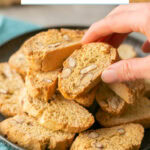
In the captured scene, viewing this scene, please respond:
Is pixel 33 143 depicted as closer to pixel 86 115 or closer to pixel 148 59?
pixel 86 115

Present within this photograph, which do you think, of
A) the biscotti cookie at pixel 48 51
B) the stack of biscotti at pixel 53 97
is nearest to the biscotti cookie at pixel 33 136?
the stack of biscotti at pixel 53 97

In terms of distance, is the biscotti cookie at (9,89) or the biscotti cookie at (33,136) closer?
the biscotti cookie at (33,136)

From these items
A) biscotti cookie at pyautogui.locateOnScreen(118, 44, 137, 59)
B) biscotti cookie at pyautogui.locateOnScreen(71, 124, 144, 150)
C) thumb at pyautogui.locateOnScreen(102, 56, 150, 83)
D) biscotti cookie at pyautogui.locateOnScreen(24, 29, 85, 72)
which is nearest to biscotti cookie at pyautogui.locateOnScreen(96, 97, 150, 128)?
biscotti cookie at pyautogui.locateOnScreen(71, 124, 144, 150)

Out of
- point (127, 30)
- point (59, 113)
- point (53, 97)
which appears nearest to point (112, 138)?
point (59, 113)

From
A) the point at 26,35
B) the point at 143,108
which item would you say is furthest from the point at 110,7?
the point at 143,108

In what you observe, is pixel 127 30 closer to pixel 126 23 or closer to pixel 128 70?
pixel 126 23

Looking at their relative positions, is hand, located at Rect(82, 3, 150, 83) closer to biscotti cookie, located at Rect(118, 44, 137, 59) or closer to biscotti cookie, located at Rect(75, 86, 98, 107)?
biscotti cookie, located at Rect(75, 86, 98, 107)

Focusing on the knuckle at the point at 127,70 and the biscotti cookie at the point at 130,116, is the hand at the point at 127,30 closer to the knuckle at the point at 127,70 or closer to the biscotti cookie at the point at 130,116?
the knuckle at the point at 127,70
